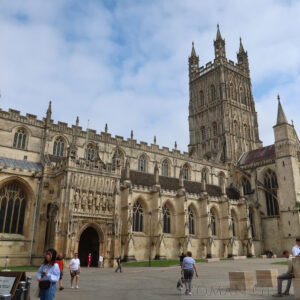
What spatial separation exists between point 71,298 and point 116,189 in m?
21.7

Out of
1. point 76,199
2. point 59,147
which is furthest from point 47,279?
point 59,147

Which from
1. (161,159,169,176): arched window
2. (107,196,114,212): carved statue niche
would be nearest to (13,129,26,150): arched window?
(107,196,114,212): carved statue niche

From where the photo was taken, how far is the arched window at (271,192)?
49625 millimetres

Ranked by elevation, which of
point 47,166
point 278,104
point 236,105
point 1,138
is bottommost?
point 47,166

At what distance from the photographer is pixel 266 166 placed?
177 feet

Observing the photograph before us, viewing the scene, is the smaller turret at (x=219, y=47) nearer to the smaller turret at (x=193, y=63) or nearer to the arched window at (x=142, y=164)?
the smaller turret at (x=193, y=63)

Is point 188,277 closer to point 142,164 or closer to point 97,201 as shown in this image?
point 97,201

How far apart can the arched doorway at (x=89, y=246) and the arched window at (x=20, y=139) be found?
1351 cm

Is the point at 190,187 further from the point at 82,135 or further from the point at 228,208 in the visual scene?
the point at 82,135

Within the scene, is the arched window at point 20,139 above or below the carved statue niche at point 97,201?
above

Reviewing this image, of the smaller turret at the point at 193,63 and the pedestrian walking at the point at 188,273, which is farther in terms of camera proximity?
the smaller turret at the point at 193,63

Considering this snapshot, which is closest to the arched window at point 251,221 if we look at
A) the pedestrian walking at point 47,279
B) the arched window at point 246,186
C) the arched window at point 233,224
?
the arched window at point 233,224

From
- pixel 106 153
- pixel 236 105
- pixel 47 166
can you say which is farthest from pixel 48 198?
pixel 236 105

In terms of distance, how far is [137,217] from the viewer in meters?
37.1
